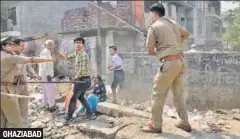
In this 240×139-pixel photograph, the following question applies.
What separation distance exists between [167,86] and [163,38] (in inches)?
28.3

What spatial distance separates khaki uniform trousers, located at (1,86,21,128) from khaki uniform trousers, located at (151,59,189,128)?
2.02 meters

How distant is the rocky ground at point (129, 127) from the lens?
16.0 feet

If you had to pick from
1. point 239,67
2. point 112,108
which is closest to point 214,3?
point 239,67

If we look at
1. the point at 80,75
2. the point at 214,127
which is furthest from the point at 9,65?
the point at 214,127

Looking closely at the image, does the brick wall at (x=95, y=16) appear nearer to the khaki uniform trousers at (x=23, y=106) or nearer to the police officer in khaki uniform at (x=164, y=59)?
the khaki uniform trousers at (x=23, y=106)

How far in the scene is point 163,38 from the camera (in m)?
4.67

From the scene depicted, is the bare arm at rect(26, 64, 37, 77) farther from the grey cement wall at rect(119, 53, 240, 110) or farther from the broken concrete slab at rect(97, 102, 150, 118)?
the grey cement wall at rect(119, 53, 240, 110)

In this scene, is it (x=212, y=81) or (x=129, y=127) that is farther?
(x=212, y=81)

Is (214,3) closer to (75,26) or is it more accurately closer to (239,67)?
(75,26)

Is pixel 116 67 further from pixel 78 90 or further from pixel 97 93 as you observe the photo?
pixel 78 90

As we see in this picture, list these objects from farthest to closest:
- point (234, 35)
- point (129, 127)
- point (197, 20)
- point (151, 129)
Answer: point (197, 20) → point (234, 35) → point (129, 127) → point (151, 129)

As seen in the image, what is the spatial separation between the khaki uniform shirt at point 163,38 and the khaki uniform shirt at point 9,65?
1890mm

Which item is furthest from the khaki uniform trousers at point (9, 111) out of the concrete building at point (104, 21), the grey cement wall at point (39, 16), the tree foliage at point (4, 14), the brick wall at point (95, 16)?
the grey cement wall at point (39, 16)

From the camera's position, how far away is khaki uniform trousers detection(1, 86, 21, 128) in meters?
4.52
